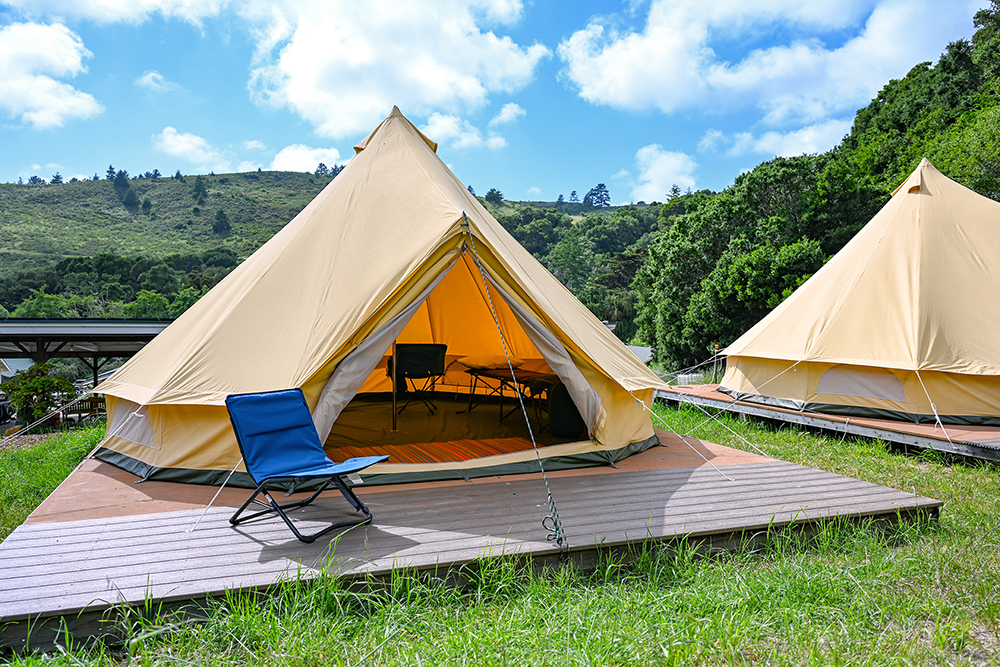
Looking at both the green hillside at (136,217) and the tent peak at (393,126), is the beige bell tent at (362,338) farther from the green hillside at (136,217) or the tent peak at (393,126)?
the green hillside at (136,217)

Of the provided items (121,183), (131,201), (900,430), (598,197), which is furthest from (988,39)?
(598,197)

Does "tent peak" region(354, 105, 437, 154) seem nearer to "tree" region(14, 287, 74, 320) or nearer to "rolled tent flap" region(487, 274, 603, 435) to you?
"rolled tent flap" region(487, 274, 603, 435)

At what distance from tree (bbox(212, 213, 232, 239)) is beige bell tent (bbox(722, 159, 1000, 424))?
1810 inches

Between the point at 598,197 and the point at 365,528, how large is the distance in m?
92.8

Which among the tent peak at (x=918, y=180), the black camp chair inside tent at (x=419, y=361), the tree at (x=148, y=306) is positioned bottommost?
the black camp chair inside tent at (x=419, y=361)

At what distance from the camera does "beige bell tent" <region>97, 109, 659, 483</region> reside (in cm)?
367

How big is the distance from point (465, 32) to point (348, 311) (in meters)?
5.18

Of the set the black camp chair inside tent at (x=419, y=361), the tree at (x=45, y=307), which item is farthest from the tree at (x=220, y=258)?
the black camp chair inside tent at (x=419, y=361)

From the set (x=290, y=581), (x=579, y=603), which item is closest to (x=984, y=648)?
(x=579, y=603)

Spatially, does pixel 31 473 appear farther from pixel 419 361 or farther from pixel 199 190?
pixel 199 190

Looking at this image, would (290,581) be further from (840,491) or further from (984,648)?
(840,491)

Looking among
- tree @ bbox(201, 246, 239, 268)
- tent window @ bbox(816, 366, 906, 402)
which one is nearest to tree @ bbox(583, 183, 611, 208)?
tree @ bbox(201, 246, 239, 268)

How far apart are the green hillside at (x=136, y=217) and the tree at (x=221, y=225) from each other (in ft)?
1.20

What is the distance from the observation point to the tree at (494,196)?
226ft
